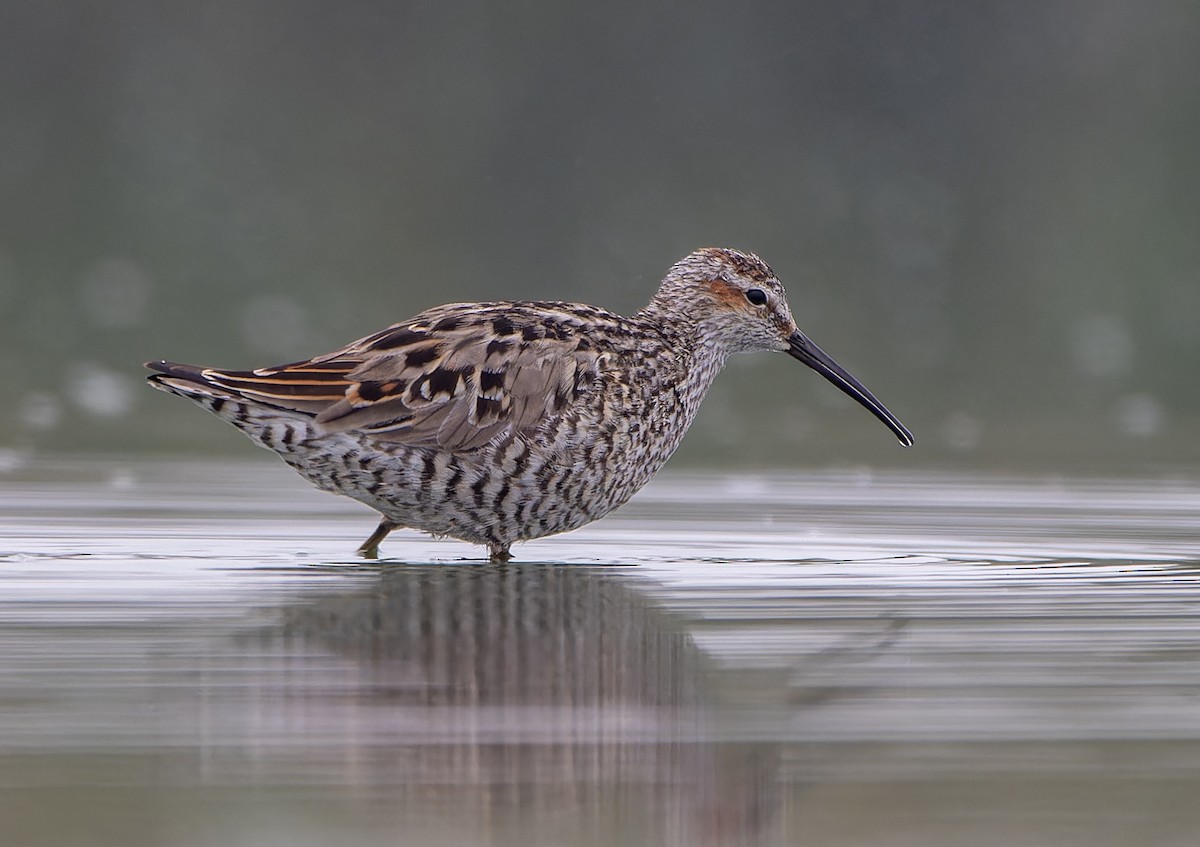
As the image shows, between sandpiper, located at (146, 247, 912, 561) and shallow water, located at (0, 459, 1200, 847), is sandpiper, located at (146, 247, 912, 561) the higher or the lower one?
the higher one

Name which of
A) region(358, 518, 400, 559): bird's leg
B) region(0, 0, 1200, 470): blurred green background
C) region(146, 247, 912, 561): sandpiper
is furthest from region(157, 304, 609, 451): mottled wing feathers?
region(0, 0, 1200, 470): blurred green background

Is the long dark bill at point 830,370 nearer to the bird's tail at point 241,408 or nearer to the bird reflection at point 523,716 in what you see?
the bird's tail at point 241,408

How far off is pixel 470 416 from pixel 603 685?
283 cm

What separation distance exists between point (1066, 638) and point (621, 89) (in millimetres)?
15634

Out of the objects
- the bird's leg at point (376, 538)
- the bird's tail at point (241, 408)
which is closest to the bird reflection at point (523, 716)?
the bird's tail at point (241, 408)

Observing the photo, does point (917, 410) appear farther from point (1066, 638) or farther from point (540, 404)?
point (1066, 638)

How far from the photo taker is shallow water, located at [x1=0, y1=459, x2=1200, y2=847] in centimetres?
437

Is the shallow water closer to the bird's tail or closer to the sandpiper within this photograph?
the sandpiper

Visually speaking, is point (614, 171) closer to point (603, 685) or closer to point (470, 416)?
point (470, 416)

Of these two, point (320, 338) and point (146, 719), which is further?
point (320, 338)

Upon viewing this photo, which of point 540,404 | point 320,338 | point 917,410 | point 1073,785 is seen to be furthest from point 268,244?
point 1073,785

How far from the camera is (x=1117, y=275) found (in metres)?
20.3

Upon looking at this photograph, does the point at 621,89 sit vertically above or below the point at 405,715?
above

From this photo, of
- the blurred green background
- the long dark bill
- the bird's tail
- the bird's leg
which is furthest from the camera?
the blurred green background
